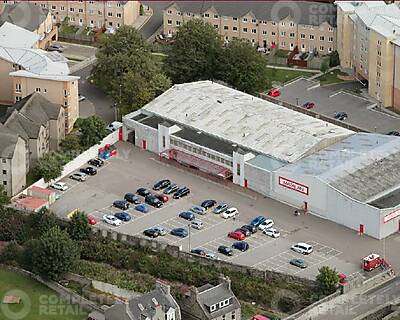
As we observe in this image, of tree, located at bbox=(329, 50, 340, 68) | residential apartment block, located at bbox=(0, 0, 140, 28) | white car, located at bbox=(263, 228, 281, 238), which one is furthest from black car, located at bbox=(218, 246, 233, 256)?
residential apartment block, located at bbox=(0, 0, 140, 28)

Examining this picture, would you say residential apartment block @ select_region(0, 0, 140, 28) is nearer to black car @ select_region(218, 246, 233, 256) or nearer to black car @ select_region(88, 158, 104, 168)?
black car @ select_region(88, 158, 104, 168)

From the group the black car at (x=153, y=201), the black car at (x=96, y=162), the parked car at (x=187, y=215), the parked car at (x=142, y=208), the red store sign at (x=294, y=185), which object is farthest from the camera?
the black car at (x=96, y=162)

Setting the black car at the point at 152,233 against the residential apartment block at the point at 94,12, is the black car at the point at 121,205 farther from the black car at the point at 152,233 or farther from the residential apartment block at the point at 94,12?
the residential apartment block at the point at 94,12

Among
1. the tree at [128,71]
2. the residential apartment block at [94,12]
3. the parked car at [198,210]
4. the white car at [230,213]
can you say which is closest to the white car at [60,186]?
the parked car at [198,210]

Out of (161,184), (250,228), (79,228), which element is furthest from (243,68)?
(79,228)

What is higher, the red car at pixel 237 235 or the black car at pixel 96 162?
the black car at pixel 96 162

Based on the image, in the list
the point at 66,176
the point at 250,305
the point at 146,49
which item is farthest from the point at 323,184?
the point at 146,49
